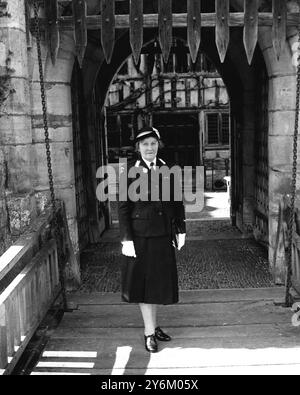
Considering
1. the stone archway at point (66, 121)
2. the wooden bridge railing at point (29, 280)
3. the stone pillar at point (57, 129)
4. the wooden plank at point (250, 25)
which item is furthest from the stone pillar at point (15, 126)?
the wooden plank at point (250, 25)

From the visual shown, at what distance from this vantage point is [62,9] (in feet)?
18.2

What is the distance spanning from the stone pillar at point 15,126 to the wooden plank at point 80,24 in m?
0.52

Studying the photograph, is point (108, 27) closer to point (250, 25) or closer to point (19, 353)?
point (250, 25)

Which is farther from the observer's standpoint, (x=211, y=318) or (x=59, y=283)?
(x=59, y=283)

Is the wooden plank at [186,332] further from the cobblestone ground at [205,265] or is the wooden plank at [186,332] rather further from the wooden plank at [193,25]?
the wooden plank at [193,25]

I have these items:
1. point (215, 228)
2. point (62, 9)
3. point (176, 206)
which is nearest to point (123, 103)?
point (215, 228)

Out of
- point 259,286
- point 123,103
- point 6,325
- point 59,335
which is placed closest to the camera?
point 6,325

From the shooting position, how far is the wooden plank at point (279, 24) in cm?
514

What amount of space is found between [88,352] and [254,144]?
5086 mm

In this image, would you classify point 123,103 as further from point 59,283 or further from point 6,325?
point 6,325

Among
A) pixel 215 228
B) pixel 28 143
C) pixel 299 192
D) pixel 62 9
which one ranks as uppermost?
pixel 62 9

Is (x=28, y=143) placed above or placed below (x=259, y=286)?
above

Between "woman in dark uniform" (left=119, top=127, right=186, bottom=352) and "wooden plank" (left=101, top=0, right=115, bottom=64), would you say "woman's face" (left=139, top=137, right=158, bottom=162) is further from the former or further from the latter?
"wooden plank" (left=101, top=0, right=115, bottom=64)

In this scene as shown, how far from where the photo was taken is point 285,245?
5.38m
